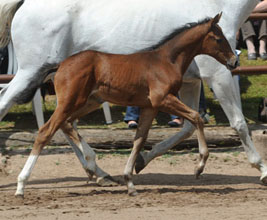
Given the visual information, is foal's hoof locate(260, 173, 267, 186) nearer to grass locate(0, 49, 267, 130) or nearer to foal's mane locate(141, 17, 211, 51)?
foal's mane locate(141, 17, 211, 51)

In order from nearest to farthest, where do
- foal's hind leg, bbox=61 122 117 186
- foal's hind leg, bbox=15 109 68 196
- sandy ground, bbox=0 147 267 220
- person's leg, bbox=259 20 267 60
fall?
sandy ground, bbox=0 147 267 220, foal's hind leg, bbox=15 109 68 196, foal's hind leg, bbox=61 122 117 186, person's leg, bbox=259 20 267 60

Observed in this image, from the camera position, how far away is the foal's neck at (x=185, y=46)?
6176 mm

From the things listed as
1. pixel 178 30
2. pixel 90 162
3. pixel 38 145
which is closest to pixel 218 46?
pixel 178 30

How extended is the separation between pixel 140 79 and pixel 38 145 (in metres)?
1.05

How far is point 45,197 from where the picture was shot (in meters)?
5.92

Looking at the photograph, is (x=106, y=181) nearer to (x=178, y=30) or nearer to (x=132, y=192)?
(x=132, y=192)

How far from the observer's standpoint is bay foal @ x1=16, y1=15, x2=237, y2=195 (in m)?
5.91

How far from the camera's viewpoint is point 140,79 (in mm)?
6012

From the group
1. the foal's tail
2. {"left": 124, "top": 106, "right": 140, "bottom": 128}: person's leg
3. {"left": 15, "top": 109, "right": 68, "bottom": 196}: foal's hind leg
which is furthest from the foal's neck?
{"left": 124, "top": 106, "right": 140, "bottom": 128}: person's leg

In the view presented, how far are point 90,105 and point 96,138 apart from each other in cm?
184

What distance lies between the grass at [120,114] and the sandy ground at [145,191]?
4.22 feet

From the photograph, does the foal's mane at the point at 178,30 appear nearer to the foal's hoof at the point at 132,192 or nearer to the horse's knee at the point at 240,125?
the horse's knee at the point at 240,125

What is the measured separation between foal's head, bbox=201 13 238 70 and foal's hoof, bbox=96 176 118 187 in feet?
5.23

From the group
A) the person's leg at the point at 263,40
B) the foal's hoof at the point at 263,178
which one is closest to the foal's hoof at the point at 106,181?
the foal's hoof at the point at 263,178
